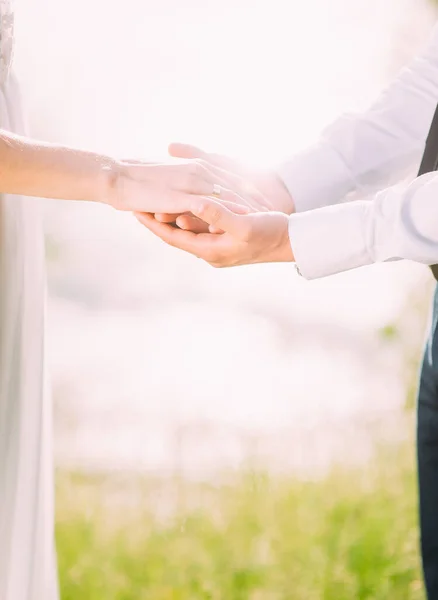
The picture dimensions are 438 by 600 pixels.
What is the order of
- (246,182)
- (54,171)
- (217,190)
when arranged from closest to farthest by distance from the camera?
(54,171), (217,190), (246,182)

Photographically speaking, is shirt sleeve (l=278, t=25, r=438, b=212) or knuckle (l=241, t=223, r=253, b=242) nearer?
knuckle (l=241, t=223, r=253, b=242)

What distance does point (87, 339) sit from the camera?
4.71 meters

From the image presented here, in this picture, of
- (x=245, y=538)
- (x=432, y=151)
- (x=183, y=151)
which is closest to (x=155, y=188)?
(x=183, y=151)

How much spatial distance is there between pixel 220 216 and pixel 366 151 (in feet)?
1.60

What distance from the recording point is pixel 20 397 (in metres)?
1.20

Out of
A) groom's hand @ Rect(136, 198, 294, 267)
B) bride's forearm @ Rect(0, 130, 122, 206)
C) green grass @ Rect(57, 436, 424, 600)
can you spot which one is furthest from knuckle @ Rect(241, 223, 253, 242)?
green grass @ Rect(57, 436, 424, 600)

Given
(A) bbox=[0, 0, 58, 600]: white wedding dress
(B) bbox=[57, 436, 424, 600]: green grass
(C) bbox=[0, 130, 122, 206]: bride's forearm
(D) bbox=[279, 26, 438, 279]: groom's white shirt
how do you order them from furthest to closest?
(B) bbox=[57, 436, 424, 600]: green grass, (D) bbox=[279, 26, 438, 279]: groom's white shirt, (A) bbox=[0, 0, 58, 600]: white wedding dress, (C) bbox=[0, 130, 122, 206]: bride's forearm

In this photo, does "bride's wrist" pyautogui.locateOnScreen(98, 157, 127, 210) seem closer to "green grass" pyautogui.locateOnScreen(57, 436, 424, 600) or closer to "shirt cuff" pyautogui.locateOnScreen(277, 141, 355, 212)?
"shirt cuff" pyautogui.locateOnScreen(277, 141, 355, 212)

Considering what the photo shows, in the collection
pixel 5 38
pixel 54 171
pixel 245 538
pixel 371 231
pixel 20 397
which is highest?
pixel 5 38

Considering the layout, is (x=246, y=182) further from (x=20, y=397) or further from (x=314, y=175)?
(x=20, y=397)

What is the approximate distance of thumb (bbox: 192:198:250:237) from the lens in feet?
3.80

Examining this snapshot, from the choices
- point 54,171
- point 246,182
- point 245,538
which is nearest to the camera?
point 54,171

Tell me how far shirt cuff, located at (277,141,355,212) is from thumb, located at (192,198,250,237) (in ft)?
1.18

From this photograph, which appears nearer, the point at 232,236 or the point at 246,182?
the point at 232,236
